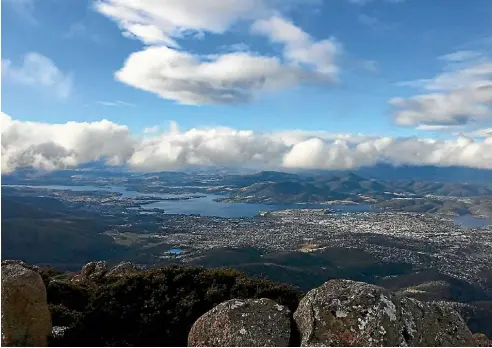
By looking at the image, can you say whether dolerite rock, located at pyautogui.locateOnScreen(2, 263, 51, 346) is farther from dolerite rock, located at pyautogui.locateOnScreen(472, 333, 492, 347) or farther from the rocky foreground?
dolerite rock, located at pyautogui.locateOnScreen(472, 333, 492, 347)

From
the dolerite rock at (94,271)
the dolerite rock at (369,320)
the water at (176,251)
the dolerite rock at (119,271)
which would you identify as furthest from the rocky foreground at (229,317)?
the water at (176,251)

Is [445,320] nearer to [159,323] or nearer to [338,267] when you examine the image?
[159,323]

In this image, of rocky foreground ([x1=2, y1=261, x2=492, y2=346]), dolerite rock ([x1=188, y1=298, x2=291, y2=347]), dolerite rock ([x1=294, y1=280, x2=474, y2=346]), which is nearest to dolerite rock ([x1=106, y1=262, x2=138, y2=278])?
rocky foreground ([x1=2, y1=261, x2=492, y2=346])

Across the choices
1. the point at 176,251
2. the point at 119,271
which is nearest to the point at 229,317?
the point at 119,271

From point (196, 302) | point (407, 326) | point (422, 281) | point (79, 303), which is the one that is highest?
point (407, 326)

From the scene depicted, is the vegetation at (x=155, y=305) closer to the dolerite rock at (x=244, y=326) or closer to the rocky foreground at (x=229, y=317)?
the rocky foreground at (x=229, y=317)

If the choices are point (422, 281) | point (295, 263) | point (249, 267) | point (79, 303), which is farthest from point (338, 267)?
point (79, 303)
